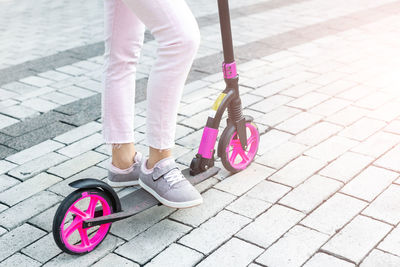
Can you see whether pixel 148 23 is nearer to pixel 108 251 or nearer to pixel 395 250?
pixel 108 251

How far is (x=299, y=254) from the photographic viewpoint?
97.0 inches

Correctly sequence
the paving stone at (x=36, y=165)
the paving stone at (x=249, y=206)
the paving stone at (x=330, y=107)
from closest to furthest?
the paving stone at (x=249, y=206) < the paving stone at (x=36, y=165) < the paving stone at (x=330, y=107)

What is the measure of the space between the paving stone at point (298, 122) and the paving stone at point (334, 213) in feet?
2.95

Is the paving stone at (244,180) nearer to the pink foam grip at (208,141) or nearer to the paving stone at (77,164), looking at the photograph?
the pink foam grip at (208,141)

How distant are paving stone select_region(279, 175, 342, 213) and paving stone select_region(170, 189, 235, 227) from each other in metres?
0.30

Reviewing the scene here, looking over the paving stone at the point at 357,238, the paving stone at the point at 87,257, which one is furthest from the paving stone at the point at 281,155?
the paving stone at the point at 87,257

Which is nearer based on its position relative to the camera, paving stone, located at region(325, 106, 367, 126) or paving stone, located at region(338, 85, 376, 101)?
paving stone, located at region(325, 106, 367, 126)

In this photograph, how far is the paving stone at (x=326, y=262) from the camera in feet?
7.84

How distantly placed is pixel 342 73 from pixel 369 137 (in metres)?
1.32

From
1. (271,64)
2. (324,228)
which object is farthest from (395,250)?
(271,64)

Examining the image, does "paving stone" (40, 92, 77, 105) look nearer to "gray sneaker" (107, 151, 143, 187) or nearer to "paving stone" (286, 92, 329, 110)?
"gray sneaker" (107, 151, 143, 187)

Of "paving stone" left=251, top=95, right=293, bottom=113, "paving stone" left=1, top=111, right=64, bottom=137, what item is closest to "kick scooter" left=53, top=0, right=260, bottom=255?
"paving stone" left=251, top=95, right=293, bottom=113

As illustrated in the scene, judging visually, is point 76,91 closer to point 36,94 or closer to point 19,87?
point 36,94

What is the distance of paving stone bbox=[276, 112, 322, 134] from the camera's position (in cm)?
377
